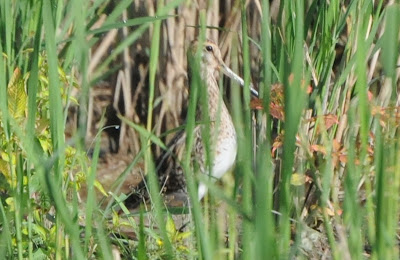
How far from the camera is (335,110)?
145 inches

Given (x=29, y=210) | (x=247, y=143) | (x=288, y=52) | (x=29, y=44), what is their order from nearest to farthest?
1. (x=247, y=143)
2. (x=29, y=210)
3. (x=29, y=44)
4. (x=288, y=52)

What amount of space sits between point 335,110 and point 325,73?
247 millimetres

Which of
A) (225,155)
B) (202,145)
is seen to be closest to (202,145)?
(202,145)

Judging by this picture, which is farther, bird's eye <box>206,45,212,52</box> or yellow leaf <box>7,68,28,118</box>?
bird's eye <box>206,45,212,52</box>

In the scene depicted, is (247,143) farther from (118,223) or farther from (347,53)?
(347,53)

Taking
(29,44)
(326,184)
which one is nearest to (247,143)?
(326,184)

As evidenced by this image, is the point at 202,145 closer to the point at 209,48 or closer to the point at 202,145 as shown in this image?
the point at 202,145

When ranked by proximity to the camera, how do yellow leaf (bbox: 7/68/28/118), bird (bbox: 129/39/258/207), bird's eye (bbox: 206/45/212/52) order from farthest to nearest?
bird's eye (bbox: 206/45/212/52) → bird (bbox: 129/39/258/207) → yellow leaf (bbox: 7/68/28/118)

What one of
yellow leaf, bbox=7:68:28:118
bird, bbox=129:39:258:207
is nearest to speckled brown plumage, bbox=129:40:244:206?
bird, bbox=129:39:258:207

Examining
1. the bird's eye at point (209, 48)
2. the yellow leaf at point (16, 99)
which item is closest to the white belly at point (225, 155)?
the bird's eye at point (209, 48)

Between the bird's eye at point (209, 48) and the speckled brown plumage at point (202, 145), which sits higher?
the bird's eye at point (209, 48)

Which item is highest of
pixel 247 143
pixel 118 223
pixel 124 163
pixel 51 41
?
pixel 51 41

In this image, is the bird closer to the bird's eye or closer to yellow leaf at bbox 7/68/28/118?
the bird's eye

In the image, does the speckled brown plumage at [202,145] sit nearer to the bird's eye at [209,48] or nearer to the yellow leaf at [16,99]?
the bird's eye at [209,48]
